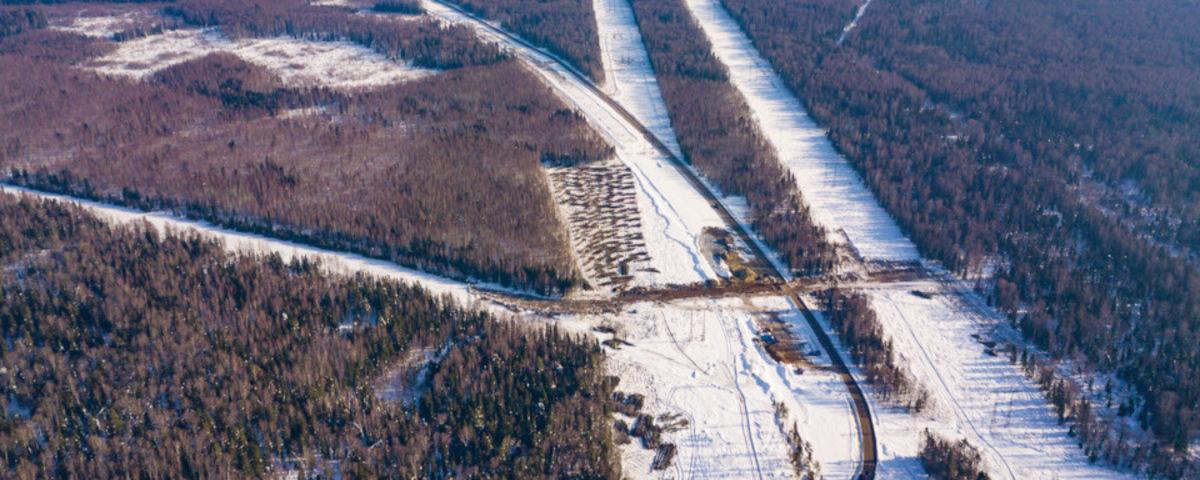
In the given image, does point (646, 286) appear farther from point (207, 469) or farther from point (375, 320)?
point (207, 469)

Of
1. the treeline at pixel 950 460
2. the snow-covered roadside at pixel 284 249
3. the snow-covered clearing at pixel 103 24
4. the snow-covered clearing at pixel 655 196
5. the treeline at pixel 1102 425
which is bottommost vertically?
the treeline at pixel 950 460

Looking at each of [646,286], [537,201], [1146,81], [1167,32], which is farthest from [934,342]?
[1167,32]

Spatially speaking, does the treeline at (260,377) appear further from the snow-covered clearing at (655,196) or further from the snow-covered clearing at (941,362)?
the snow-covered clearing at (941,362)

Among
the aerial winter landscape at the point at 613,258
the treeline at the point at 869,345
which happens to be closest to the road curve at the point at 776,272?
the aerial winter landscape at the point at 613,258

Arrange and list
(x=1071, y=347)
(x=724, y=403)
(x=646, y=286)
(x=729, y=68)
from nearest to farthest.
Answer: (x=724, y=403), (x=1071, y=347), (x=646, y=286), (x=729, y=68)

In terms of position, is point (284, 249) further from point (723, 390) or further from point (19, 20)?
point (19, 20)
